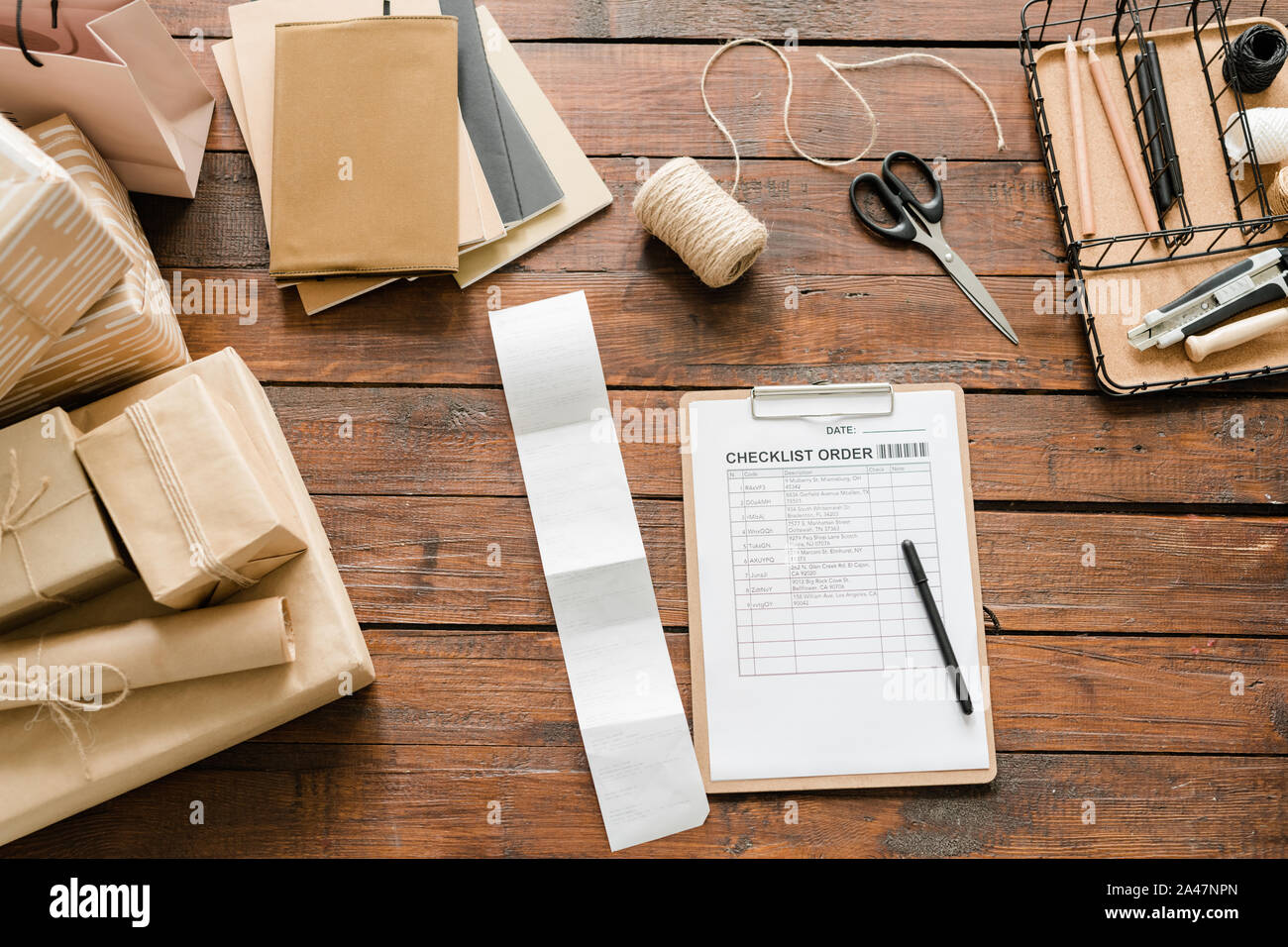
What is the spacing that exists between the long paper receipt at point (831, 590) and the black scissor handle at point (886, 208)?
0.62ft

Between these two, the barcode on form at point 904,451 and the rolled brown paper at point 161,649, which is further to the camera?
the barcode on form at point 904,451

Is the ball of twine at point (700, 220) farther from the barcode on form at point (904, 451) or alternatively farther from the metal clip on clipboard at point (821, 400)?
the barcode on form at point (904, 451)

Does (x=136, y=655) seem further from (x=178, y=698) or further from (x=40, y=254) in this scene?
(x=40, y=254)

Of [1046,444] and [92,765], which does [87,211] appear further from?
[1046,444]

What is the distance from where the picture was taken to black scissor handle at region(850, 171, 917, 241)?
0.95 meters

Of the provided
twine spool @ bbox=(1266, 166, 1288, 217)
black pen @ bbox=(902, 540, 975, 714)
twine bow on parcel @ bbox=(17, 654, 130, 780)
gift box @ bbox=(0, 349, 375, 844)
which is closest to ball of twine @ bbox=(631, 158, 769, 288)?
black pen @ bbox=(902, 540, 975, 714)

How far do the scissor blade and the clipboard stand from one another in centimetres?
9

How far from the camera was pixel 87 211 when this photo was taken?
704 mm

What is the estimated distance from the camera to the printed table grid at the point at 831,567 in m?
0.89

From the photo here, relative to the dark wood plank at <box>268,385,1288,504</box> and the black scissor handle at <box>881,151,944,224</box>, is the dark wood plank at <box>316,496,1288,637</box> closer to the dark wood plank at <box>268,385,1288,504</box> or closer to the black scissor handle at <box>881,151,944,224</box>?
the dark wood plank at <box>268,385,1288,504</box>

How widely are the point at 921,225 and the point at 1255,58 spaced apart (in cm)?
42

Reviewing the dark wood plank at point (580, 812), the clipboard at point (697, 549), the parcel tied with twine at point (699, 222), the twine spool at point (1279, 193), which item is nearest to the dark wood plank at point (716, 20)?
the parcel tied with twine at point (699, 222)

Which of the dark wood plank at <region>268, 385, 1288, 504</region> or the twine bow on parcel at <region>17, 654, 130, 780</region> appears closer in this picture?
the twine bow on parcel at <region>17, 654, 130, 780</region>
